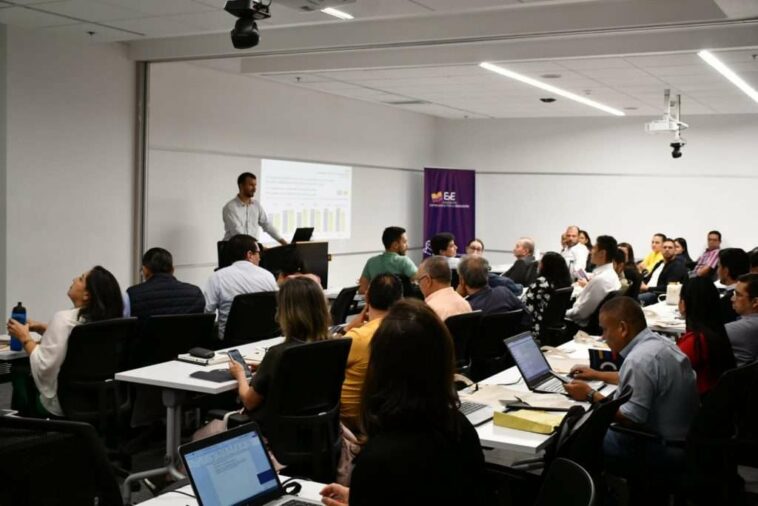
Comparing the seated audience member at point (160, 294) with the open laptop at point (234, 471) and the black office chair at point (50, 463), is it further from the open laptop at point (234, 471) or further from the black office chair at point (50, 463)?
the black office chair at point (50, 463)

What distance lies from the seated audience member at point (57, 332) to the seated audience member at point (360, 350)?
1.38m

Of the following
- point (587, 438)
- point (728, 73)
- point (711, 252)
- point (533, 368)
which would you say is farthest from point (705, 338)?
point (711, 252)

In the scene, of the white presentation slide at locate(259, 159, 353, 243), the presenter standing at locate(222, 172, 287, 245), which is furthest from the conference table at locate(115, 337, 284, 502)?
the white presentation slide at locate(259, 159, 353, 243)

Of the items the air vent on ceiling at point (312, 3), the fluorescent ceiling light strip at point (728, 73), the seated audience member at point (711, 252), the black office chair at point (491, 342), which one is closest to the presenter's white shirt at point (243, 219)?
the black office chair at point (491, 342)

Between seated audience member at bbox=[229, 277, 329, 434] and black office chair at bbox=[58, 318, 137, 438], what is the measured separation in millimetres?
898

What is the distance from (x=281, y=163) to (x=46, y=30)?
4.06 meters

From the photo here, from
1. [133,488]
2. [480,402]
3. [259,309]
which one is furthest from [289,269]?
[480,402]

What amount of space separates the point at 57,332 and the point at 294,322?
137 cm

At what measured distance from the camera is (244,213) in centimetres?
941

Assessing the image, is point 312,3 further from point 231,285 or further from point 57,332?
point 57,332

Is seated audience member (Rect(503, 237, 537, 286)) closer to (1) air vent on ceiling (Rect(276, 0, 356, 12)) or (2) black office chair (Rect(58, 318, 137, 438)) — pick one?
(1) air vent on ceiling (Rect(276, 0, 356, 12))

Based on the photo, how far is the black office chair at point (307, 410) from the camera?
146 inches

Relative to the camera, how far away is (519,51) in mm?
8266

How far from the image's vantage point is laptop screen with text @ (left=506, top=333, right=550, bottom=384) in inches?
166
